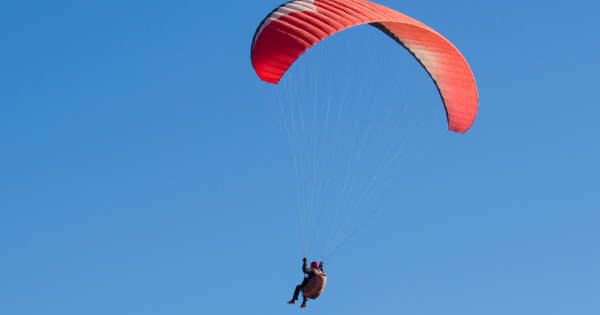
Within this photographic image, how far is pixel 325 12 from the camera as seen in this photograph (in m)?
22.6

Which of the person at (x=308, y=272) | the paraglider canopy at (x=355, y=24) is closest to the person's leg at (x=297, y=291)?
the person at (x=308, y=272)

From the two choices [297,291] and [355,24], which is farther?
[297,291]

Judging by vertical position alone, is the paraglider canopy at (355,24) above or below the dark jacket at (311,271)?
above

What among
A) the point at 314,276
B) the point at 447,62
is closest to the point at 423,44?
the point at 447,62

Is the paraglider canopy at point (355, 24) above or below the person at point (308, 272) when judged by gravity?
above

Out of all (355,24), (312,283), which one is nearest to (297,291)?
(312,283)

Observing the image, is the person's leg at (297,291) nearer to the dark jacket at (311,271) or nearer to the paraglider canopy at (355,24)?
the dark jacket at (311,271)

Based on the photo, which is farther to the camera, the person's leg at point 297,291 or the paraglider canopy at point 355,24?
the person's leg at point 297,291

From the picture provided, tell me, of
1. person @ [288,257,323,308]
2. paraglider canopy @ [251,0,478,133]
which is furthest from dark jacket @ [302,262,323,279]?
paraglider canopy @ [251,0,478,133]

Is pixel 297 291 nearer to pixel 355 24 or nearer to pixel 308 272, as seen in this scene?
pixel 308 272

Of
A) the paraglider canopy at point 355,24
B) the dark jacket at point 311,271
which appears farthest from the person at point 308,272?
the paraglider canopy at point 355,24

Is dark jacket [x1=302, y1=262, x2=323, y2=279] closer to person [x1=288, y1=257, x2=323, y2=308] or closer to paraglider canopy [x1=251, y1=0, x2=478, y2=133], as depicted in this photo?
person [x1=288, y1=257, x2=323, y2=308]

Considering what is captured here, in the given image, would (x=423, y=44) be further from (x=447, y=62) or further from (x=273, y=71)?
(x=273, y=71)

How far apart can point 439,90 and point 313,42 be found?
4.29 meters
